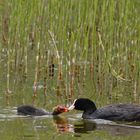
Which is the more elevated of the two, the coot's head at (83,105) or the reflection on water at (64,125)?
the coot's head at (83,105)

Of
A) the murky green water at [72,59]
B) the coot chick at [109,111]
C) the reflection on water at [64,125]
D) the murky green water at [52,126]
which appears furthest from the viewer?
the murky green water at [72,59]

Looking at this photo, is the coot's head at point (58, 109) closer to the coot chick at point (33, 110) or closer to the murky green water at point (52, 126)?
the coot chick at point (33, 110)

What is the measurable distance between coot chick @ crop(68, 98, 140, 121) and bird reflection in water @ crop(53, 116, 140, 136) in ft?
1.14

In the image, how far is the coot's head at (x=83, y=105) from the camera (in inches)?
475

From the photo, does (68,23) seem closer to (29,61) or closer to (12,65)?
(12,65)

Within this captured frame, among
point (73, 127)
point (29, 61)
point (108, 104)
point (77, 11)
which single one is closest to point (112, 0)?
point (77, 11)

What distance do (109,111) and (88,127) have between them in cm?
86

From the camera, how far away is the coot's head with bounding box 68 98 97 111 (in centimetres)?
1205

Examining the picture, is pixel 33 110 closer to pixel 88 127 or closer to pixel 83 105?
pixel 83 105

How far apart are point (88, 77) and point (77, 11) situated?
6.69 feet

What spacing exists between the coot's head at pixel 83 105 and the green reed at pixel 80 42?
0.62m

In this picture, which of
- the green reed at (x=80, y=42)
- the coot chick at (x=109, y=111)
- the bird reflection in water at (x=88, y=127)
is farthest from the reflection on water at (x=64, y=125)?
the green reed at (x=80, y=42)

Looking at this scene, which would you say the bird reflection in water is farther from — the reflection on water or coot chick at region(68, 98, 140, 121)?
coot chick at region(68, 98, 140, 121)

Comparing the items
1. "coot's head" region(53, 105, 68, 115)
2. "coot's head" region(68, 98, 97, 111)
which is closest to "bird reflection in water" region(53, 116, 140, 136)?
"coot's head" region(53, 105, 68, 115)
